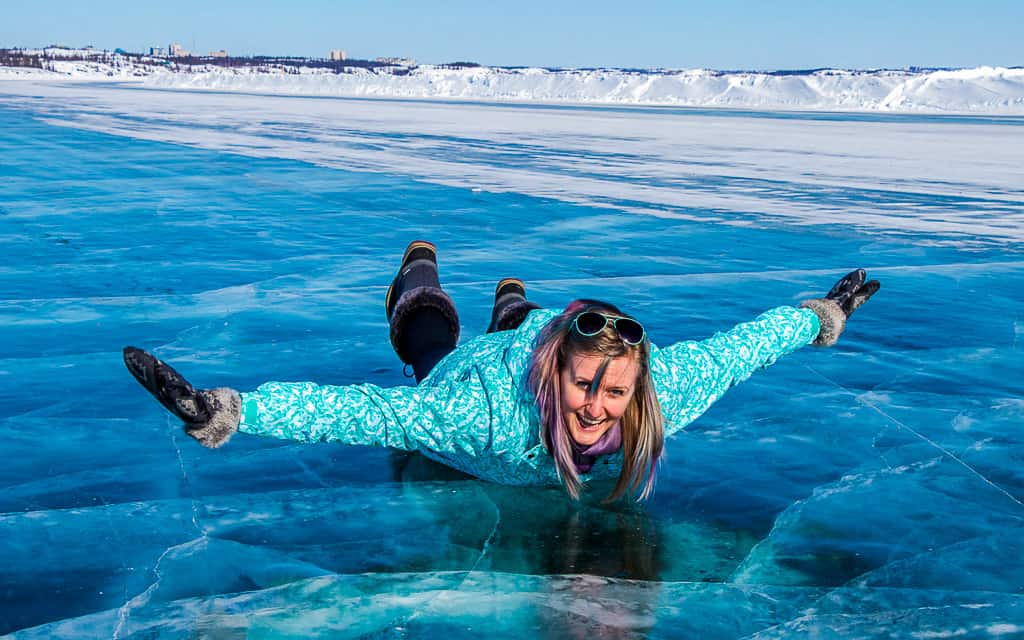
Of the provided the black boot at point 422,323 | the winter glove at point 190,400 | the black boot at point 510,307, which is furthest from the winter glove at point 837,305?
the winter glove at point 190,400

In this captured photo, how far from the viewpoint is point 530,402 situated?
109 inches

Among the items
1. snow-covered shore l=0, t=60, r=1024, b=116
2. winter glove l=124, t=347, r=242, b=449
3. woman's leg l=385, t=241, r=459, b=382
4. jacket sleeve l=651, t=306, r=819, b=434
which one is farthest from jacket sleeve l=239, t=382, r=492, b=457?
snow-covered shore l=0, t=60, r=1024, b=116

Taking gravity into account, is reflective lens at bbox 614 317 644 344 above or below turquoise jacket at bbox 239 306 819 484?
above

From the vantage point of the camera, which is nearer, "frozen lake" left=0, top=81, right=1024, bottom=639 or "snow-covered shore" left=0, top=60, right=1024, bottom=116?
"frozen lake" left=0, top=81, right=1024, bottom=639

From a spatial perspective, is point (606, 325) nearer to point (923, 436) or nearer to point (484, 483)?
point (484, 483)

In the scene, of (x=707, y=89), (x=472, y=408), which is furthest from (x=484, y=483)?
(x=707, y=89)

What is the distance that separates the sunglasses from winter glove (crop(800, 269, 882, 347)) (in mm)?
1109

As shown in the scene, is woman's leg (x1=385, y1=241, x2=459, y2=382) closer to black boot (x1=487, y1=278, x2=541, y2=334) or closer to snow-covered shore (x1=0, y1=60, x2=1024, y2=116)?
black boot (x1=487, y1=278, x2=541, y2=334)

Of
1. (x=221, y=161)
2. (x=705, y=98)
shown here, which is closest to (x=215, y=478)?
(x=221, y=161)

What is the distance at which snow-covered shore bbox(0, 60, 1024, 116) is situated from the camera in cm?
5412

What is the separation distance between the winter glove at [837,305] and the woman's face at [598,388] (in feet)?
3.60

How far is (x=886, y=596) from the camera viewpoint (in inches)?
99.4

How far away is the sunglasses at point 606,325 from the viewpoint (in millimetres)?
2586

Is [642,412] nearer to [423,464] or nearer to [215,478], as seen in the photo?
[423,464]
